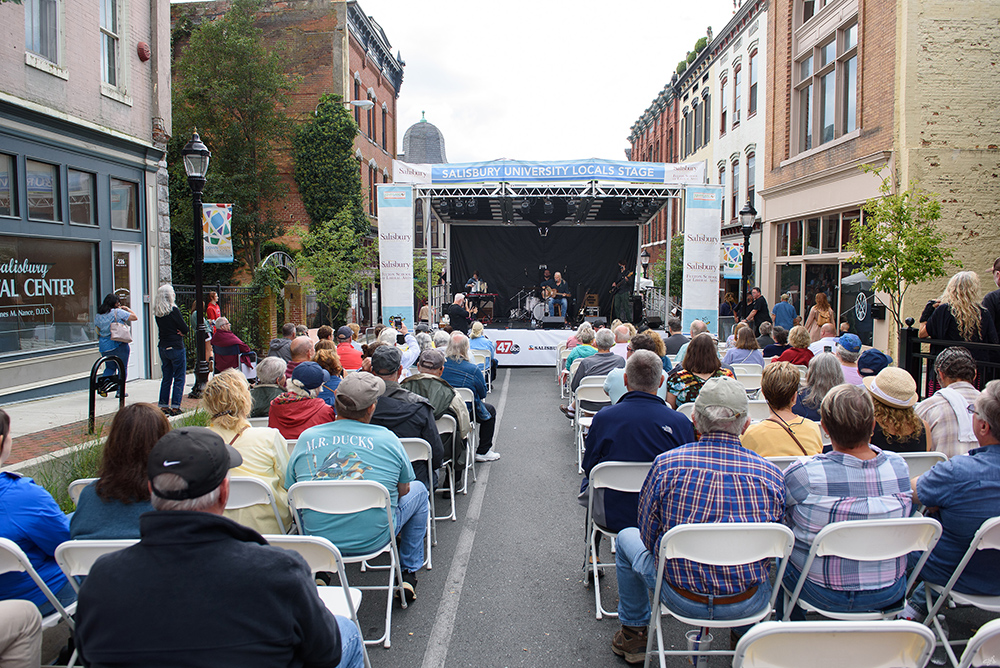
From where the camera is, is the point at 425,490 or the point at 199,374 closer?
the point at 425,490

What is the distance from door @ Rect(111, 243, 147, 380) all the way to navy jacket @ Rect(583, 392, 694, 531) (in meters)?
10.7

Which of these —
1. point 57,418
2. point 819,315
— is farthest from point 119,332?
point 819,315

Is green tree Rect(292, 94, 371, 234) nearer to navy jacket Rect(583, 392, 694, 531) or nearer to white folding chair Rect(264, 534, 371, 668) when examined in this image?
navy jacket Rect(583, 392, 694, 531)

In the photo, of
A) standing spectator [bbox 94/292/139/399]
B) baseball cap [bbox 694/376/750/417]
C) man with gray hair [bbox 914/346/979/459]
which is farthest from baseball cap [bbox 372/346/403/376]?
standing spectator [bbox 94/292/139/399]

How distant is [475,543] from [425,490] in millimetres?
912

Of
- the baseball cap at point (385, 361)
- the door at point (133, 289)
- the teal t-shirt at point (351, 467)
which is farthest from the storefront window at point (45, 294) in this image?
the teal t-shirt at point (351, 467)

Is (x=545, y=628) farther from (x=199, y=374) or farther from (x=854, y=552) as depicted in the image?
(x=199, y=374)

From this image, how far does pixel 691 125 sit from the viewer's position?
29938 millimetres

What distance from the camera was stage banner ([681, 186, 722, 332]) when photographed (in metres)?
13.3

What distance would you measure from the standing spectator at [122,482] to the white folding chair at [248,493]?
56cm

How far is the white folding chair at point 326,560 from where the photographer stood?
2.54 meters

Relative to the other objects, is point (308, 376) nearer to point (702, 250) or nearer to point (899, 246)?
point (899, 246)

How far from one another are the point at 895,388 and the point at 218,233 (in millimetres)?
13087

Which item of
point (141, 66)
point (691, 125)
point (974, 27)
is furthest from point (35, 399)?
point (691, 125)
